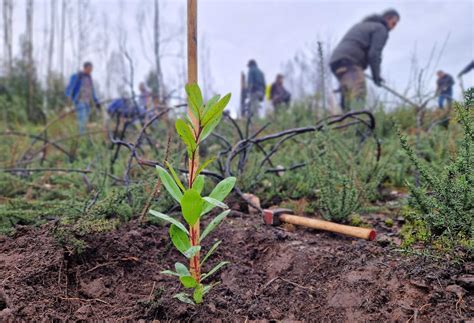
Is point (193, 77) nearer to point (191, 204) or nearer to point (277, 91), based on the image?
point (191, 204)

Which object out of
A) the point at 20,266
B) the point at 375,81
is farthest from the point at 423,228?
the point at 375,81

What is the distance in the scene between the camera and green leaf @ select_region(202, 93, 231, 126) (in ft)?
2.83

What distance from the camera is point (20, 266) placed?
1.01 meters

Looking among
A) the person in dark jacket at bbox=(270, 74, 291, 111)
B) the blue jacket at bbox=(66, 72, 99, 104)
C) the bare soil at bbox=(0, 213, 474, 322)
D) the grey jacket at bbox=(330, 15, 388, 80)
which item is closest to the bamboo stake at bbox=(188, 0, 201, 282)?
the bare soil at bbox=(0, 213, 474, 322)

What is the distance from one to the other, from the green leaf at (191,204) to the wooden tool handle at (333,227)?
0.69m

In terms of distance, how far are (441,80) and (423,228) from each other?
8.05 metres

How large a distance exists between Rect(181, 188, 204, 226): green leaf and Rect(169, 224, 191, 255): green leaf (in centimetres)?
7

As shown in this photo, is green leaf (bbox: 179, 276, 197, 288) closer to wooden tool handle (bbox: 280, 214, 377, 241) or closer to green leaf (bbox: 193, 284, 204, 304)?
green leaf (bbox: 193, 284, 204, 304)

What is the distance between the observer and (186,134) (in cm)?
85

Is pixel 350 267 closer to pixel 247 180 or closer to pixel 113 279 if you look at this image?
pixel 113 279

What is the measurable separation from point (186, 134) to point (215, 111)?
101 millimetres

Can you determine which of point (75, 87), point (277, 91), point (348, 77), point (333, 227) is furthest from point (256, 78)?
point (333, 227)

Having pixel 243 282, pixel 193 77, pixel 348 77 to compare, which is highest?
pixel 348 77

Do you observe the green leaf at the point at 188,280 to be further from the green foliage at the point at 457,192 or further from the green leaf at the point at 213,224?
the green foliage at the point at 457,192
